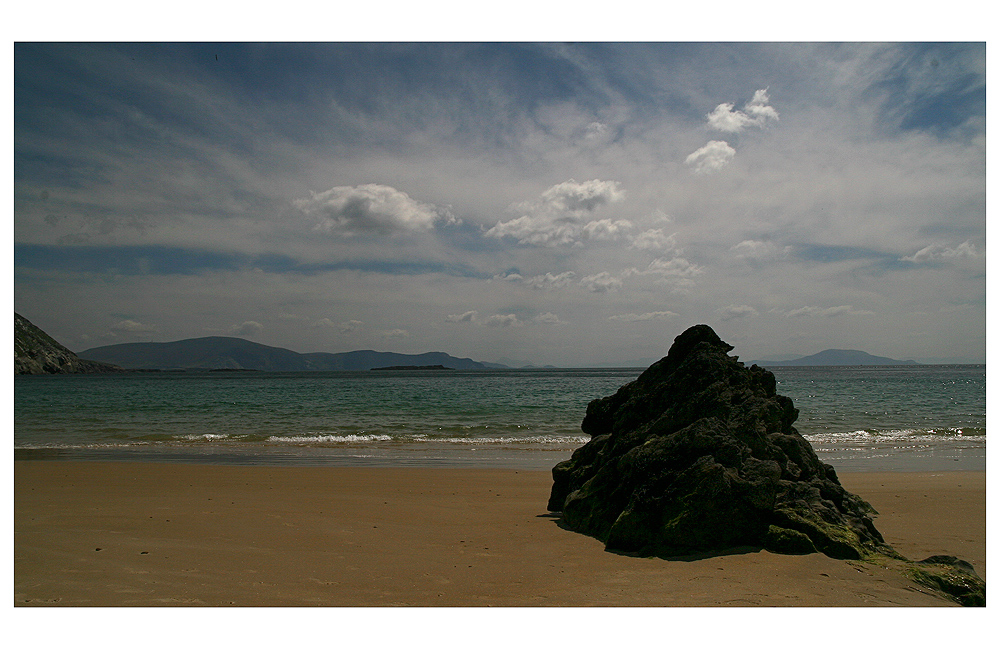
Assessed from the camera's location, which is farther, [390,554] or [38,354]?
[38,354]

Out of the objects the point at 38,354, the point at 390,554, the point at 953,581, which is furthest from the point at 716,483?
the point at 38,354

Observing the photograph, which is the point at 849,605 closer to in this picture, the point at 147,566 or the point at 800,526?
the point at 800,526

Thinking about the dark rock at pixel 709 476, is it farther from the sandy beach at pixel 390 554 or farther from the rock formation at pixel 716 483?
the sandy beach at pixel 390 554

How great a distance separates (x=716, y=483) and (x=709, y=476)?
0.31 feet

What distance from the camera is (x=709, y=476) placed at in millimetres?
5586

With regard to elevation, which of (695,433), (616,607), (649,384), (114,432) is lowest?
(114,432)

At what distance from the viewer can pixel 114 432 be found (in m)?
20.3

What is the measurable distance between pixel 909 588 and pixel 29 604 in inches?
303

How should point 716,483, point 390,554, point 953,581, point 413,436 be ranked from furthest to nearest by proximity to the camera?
point 413,436, point 390,554, point 716,483, point 953,581

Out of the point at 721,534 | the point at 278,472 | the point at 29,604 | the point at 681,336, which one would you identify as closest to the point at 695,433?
the point at 721,534

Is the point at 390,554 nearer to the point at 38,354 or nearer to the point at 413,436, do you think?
the point at 413,436

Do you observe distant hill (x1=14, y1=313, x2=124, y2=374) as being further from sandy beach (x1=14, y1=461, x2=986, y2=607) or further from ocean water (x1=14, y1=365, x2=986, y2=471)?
sandy beach (x1=14, y1=461, x2=986, y2=607)

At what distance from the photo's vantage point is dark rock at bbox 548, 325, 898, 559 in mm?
5523

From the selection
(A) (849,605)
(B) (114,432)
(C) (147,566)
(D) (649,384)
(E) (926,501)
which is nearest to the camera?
(A) (849,605)
